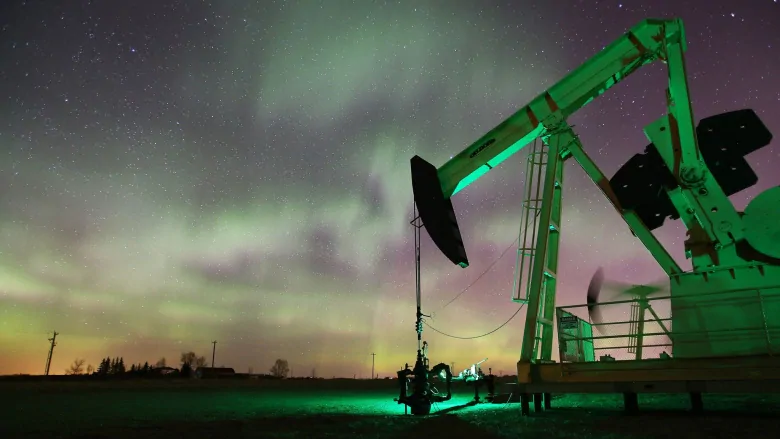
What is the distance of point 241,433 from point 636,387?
707 centimetres

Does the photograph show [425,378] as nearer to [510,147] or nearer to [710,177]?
[510,147]

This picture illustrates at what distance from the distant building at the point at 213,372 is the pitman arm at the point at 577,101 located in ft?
366

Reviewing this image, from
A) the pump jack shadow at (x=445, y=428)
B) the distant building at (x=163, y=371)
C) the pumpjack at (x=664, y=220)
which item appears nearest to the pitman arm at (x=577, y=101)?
the pumpjack at (x=664, y=220)

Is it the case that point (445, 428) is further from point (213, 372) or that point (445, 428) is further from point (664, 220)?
point (213, 372)

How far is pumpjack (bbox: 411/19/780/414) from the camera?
890 cm

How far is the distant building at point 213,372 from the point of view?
367 feet

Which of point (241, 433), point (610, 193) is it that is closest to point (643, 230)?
point (610, 193)

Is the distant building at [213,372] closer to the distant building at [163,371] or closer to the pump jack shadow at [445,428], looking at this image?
the distant building at [163,371]

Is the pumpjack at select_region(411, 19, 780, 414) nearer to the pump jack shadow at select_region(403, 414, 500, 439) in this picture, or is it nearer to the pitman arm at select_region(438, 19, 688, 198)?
the pitman arm at select_region(438, 19, 688, 198)

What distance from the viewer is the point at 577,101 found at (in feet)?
39.0

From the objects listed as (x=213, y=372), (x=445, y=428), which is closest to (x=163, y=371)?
(x=213, y=372)

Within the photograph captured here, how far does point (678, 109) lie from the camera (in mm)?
10547

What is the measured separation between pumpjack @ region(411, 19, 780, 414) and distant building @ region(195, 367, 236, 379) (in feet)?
368

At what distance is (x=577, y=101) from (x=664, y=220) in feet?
11.2
